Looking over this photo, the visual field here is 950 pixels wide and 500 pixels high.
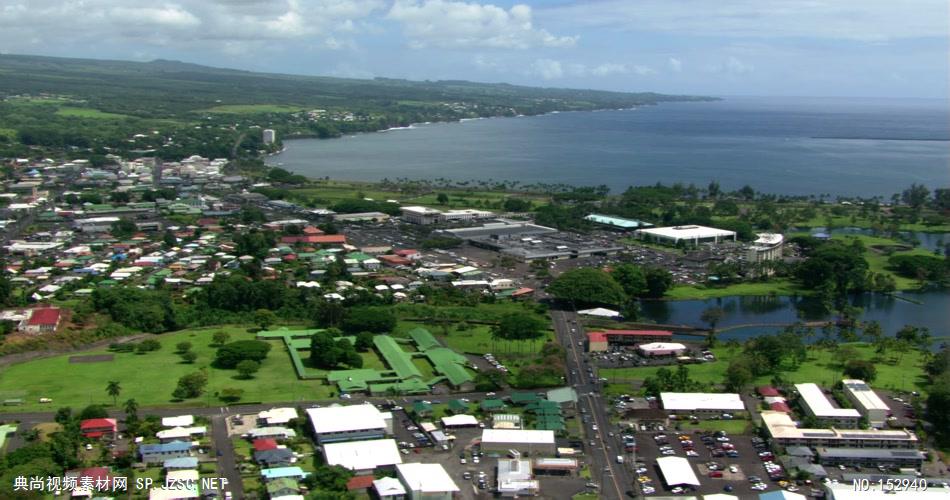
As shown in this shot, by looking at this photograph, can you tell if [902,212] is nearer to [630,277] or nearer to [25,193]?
[630,277]

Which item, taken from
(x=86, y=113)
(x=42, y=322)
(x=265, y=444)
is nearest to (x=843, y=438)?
(x=265, y=444)

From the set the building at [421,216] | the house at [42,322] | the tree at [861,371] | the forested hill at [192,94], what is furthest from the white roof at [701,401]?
the forested hill at [192,94]

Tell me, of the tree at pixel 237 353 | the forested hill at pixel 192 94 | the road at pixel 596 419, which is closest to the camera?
the road at pixel 596 419

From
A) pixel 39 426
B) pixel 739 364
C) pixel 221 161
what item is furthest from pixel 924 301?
pixel 221 161

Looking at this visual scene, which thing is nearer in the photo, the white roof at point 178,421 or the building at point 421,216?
the white roof at point 178,421

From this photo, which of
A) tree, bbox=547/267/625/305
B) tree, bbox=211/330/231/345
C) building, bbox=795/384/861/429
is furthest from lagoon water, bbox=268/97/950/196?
building, bbox=795/384/861/429

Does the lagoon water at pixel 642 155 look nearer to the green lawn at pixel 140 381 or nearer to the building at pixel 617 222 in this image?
the building at pixel 617 222
